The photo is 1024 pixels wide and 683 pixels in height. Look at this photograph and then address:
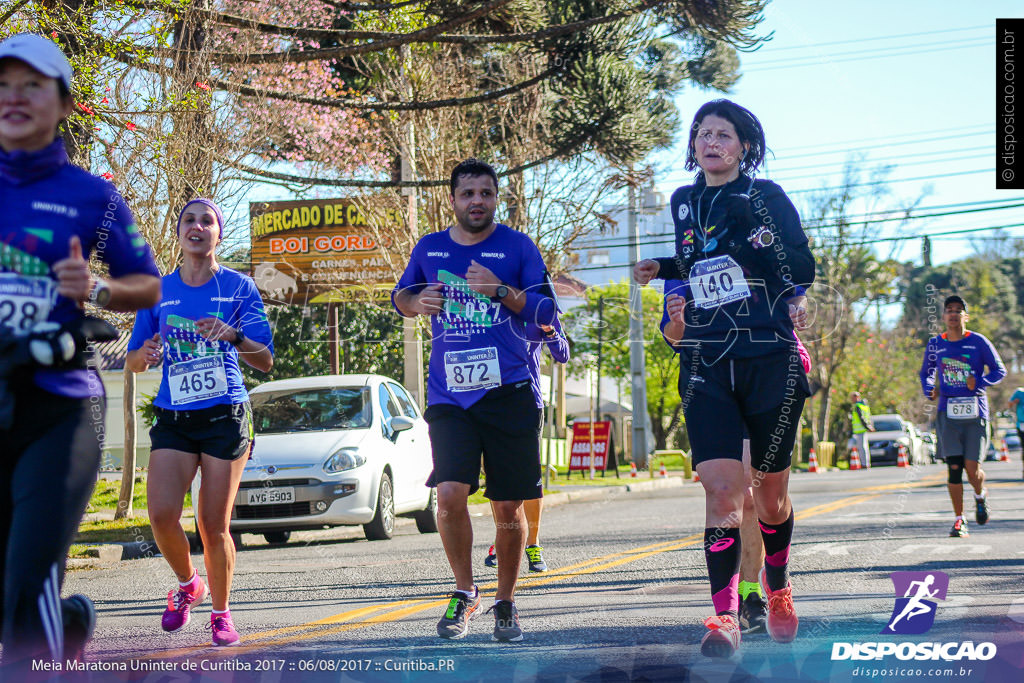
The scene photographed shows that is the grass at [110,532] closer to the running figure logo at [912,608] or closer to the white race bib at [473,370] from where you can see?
the white race bib at [473,370]

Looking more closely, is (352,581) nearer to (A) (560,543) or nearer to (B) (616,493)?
(A) (560,543)

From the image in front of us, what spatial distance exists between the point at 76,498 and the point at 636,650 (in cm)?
276

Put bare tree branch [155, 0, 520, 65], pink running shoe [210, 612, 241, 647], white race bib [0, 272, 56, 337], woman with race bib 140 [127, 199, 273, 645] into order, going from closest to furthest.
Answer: white race bib [0, 272, 56, 337] < pink running shoe [210, 612, 241, 647] < woman with race bib 140 [127, 199, 273, 645] < bare tree branch [155, 0, 520, 65]

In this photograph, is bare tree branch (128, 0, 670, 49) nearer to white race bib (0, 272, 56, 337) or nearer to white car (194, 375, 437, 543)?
white car (194, 375, 437, 543)

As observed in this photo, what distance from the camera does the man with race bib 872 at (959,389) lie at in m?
10.7

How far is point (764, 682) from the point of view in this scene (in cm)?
429

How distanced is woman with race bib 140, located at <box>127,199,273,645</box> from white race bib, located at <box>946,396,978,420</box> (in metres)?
7.45

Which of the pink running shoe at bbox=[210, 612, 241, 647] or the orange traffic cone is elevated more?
the pink running shoe at bbox=[210, 612, 241, 647]

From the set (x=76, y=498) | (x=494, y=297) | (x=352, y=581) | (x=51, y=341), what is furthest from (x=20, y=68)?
(x=352, y=581)

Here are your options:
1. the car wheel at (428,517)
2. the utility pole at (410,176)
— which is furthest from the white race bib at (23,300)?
the utility pole at (410,176)

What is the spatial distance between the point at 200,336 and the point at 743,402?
2575 millimetres

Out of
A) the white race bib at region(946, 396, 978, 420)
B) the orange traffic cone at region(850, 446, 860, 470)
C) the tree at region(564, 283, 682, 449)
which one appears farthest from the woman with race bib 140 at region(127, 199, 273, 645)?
the tree at region(564, 283, 682, 449)

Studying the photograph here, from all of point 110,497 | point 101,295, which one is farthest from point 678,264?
point 110,497

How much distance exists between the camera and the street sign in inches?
1081
